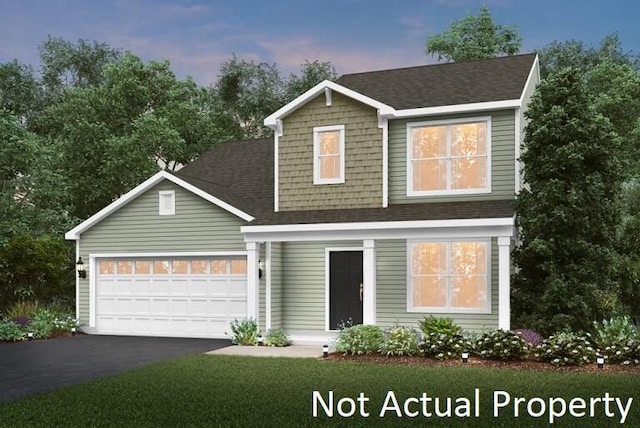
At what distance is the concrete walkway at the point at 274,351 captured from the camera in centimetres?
1692

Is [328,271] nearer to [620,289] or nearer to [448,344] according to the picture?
[448,344]

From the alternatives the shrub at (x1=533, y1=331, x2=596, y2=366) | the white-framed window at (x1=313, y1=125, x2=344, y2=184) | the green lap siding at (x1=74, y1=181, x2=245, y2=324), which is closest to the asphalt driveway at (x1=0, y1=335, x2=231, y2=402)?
the green lap siding at (x1=74, y1=181, x2=245, y2=324)

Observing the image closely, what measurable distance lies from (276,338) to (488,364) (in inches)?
228

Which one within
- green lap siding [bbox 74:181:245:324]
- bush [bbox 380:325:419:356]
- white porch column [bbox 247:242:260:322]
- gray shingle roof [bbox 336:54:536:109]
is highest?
gray shingle roof [bbox 336:54:536:109]

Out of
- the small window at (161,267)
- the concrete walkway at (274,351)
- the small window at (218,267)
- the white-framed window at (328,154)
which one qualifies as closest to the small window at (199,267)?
the small window at (218,267)

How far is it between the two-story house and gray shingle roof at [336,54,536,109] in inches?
2.3

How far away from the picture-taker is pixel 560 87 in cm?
1762

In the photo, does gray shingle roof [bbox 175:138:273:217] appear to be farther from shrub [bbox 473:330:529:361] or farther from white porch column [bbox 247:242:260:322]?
shrub [bbox 473:330:529:361]

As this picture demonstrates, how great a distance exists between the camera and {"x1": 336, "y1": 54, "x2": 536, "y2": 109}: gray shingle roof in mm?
19125

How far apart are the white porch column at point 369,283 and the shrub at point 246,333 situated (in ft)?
9.98

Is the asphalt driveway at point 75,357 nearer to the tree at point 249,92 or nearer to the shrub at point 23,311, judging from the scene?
the shrub at point 23,311

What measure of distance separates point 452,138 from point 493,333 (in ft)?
18.1

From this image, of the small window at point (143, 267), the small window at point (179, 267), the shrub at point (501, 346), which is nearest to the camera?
the shrub at point (501, 346)

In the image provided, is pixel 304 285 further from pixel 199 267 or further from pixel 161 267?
pixel 161 267
